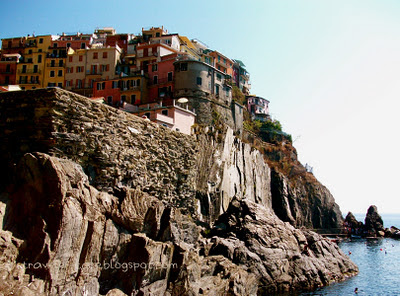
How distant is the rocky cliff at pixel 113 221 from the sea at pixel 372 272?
6.12 ft

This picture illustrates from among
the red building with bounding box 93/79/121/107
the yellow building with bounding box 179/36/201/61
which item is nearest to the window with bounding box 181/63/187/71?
the red building with bounding box 93/79/121/107

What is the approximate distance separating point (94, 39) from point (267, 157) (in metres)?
42.6

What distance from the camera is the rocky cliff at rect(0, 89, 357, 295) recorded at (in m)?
20.7

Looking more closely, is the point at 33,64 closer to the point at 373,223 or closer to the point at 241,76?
the point at 241,76

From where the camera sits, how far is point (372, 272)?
50.5 metres

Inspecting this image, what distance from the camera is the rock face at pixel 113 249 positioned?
2010cm

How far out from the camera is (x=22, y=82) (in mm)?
69062

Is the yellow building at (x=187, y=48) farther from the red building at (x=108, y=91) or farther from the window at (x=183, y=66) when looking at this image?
the red building at (x=108, y=91)

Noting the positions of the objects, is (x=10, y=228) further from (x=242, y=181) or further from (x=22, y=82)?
(x=22, y=82)

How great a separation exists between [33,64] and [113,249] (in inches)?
2262

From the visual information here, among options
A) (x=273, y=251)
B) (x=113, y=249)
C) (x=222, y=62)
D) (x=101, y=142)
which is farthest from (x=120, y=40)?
(x=113, y=249)

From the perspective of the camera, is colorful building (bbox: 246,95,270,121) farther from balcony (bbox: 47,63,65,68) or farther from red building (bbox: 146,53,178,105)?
balcony (bbox: 47,63,65,68)

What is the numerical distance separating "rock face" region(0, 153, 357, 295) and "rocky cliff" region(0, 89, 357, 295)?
0.21ft

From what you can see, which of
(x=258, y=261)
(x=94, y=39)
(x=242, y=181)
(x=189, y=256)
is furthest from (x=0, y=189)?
(x=94, y=39)
